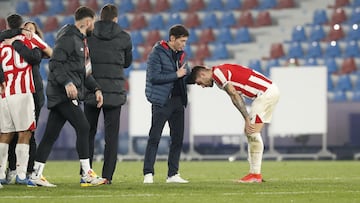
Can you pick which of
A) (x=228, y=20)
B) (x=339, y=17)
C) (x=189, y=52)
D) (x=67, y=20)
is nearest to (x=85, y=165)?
(x=189, y=52)

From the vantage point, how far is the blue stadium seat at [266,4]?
2609 centimetres

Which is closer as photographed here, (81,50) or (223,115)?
(81,50)

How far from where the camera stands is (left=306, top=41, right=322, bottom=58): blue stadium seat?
24281mm

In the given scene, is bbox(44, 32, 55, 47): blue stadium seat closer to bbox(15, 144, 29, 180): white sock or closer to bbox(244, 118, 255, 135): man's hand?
bbox(244, 118, 255, 135): man's hand

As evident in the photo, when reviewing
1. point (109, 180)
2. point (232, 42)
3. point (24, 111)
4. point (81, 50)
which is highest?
point (232, 42)

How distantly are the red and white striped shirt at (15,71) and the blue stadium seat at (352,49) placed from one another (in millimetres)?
14797

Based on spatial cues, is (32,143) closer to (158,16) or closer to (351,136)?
(351,136)

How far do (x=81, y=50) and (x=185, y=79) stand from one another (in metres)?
1.46

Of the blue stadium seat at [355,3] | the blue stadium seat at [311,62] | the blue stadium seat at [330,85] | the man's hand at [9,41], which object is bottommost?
the man's hand at [9,41]

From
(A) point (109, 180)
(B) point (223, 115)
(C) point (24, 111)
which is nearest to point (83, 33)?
(C) point (24, 111)

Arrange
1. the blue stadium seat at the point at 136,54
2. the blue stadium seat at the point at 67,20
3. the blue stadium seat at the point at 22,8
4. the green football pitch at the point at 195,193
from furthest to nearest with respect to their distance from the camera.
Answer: the blue stadium seat at the point at 22,8
the blue stadium seat at the point at 67,20
the blue stadium seat at the point at 136,54
the green football pitch at the point at 195,193

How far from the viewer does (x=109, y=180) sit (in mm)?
10602

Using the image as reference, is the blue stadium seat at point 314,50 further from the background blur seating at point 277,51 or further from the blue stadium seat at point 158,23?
the blue stadium seat at point 158,23

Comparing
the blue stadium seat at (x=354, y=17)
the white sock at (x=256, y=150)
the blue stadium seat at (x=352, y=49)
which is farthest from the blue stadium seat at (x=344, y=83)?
the white sock at (x=256, y=150)
